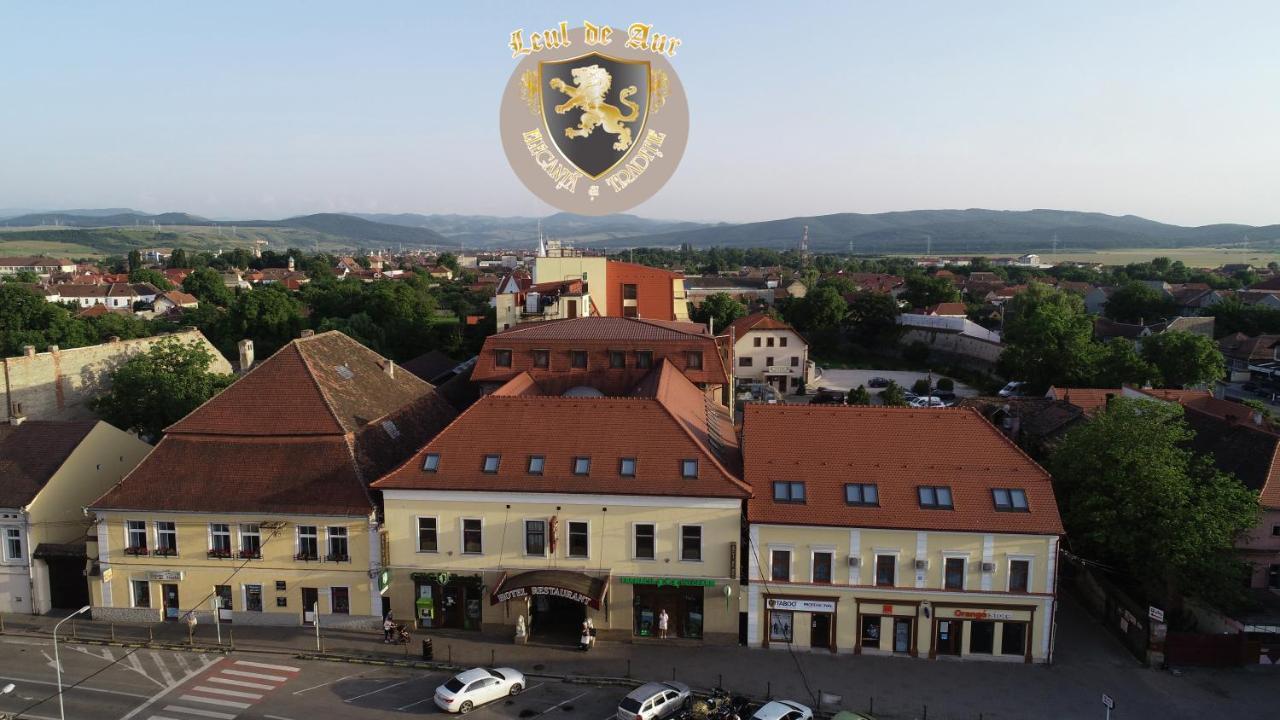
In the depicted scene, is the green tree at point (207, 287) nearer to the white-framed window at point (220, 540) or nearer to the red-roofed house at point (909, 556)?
the white-framed window at point (220, 540)

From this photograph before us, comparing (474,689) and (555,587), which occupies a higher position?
(555,587)

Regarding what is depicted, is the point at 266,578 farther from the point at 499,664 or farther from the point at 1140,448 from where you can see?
the point at 1140,448

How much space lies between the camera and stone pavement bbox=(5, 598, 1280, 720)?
2453 centimetres

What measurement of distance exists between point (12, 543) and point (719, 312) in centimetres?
8430

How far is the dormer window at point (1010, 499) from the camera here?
27.5m

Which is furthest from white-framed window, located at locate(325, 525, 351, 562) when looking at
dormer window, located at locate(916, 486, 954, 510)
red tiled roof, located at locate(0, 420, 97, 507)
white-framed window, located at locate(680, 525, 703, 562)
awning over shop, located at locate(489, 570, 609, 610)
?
dormer window, located at locate(916, 486, 954, 510)

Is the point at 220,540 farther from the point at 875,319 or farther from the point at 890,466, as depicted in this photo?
the point at 875,319

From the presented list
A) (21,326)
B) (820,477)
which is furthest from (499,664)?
(21,326)

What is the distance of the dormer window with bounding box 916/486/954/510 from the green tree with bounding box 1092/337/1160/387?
145ft

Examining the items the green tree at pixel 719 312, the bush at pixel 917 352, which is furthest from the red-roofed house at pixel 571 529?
the bush at pixel 917 352

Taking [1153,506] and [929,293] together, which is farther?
[929,293]

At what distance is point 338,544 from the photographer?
29.4 m

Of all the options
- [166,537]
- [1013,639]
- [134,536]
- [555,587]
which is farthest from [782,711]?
[134,536]

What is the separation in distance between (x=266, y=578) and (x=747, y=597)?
17996mm
